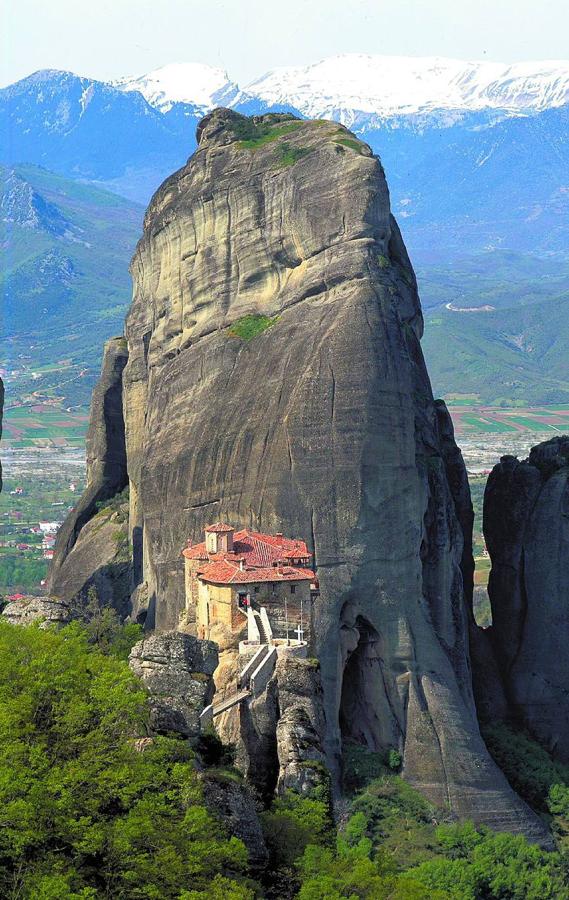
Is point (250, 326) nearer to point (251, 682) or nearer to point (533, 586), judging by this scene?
point (533, 586)

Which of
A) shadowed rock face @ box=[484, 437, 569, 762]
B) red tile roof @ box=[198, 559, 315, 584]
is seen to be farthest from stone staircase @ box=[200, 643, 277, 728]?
shadowed rock face @ box=[484, 437, 569, 762]

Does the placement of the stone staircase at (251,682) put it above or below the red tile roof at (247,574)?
below

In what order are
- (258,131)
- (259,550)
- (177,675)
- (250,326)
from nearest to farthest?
(177,675) < (259,550) < (250,326) < (258,131)

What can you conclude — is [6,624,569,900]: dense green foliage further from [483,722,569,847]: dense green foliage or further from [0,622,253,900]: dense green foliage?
[483,722,569,847]: dense green foliage

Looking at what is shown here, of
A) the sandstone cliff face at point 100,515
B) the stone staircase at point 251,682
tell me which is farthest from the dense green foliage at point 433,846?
the sandstone cliff face at point 100,515

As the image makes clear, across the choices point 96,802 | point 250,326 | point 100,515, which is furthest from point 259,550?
point 100,515

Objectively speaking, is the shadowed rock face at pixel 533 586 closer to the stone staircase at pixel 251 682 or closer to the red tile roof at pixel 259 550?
the red tile roof at pixel 259 550

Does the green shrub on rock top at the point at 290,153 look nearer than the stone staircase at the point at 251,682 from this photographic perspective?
No
